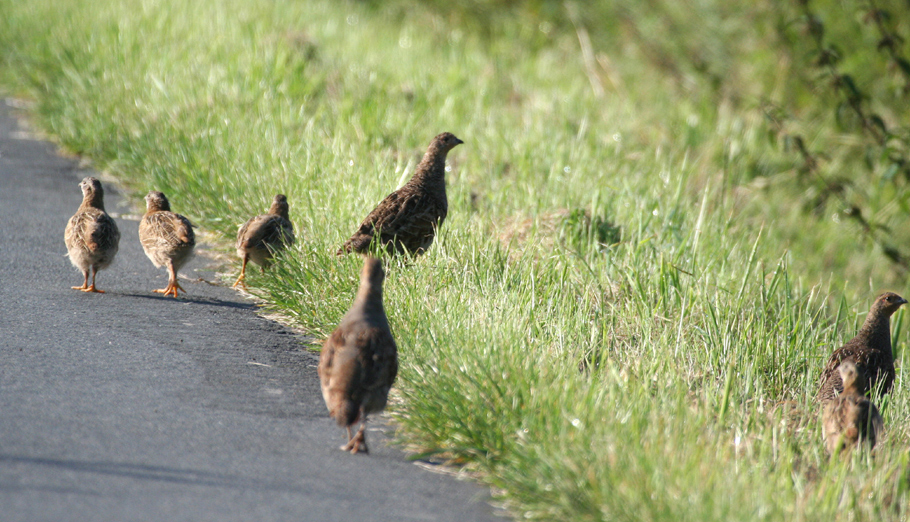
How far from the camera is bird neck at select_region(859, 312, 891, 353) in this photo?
648 centimetres

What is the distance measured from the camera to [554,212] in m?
8.18

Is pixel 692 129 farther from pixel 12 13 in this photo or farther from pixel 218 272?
pixel 12 13

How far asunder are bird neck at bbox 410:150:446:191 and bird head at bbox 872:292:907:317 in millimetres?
3151

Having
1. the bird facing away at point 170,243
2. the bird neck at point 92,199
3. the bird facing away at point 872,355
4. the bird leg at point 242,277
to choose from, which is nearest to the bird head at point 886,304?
the bird facing away at point 872,355

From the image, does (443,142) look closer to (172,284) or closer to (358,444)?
(172,284)

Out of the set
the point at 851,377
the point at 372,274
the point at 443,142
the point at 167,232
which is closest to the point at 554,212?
the point at 443,142

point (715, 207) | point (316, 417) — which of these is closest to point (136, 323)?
point (316, 417)

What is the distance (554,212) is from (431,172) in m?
1.47

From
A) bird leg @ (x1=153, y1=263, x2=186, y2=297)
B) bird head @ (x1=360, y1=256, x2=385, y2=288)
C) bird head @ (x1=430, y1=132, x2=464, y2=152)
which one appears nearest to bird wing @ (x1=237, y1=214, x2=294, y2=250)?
bird leg @ (x1=153, y1=263, x2=186, y2=297)

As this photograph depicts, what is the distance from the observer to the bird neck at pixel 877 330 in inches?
255

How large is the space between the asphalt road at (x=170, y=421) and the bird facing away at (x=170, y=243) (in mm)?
204

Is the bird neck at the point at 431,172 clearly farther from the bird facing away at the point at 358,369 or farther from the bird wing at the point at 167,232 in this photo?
the bird facing away at the point at 358,369

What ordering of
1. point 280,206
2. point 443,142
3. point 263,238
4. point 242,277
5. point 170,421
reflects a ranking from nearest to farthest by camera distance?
point 170,421 → point 263,238 → point 242,277 → point 280,206 → point 443,142

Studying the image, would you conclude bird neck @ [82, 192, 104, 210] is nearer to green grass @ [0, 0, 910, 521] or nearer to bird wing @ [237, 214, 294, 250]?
green grass @ [0, 0, 910, 521]
